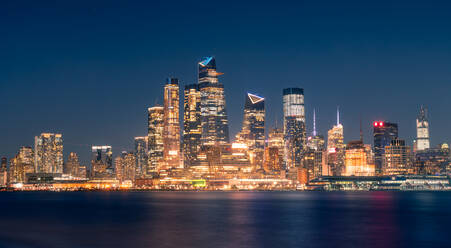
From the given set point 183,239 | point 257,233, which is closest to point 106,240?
point 183,239

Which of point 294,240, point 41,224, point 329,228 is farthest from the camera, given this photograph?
point 41,224

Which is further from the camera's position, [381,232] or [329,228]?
[329,228]

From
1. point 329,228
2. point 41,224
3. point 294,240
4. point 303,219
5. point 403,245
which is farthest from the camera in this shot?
point 303,219

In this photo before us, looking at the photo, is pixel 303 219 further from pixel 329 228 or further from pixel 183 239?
pixel 183 239

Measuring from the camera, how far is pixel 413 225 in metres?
98.1

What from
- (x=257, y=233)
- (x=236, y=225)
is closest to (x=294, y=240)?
(x=257, y=233)

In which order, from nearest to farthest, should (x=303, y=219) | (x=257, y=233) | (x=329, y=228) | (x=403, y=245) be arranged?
(x=403, y=245) → (x=257, y=233) → (x=329, y=228) → (x=303, y=219)

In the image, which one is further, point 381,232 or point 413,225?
point 413,225

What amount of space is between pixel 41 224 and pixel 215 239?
39585 millimetres

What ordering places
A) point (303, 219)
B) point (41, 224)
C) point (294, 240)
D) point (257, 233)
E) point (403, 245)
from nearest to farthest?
point (403, 245) → point (294, 240) → point (257, 233) → point (41, 224) → point (303, 219)

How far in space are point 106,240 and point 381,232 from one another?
4155 cm

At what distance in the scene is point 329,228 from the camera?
306 feet

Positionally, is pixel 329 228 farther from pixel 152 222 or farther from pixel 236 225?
pixel 152 222

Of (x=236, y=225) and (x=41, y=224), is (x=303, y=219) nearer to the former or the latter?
(x=236, y=225)
